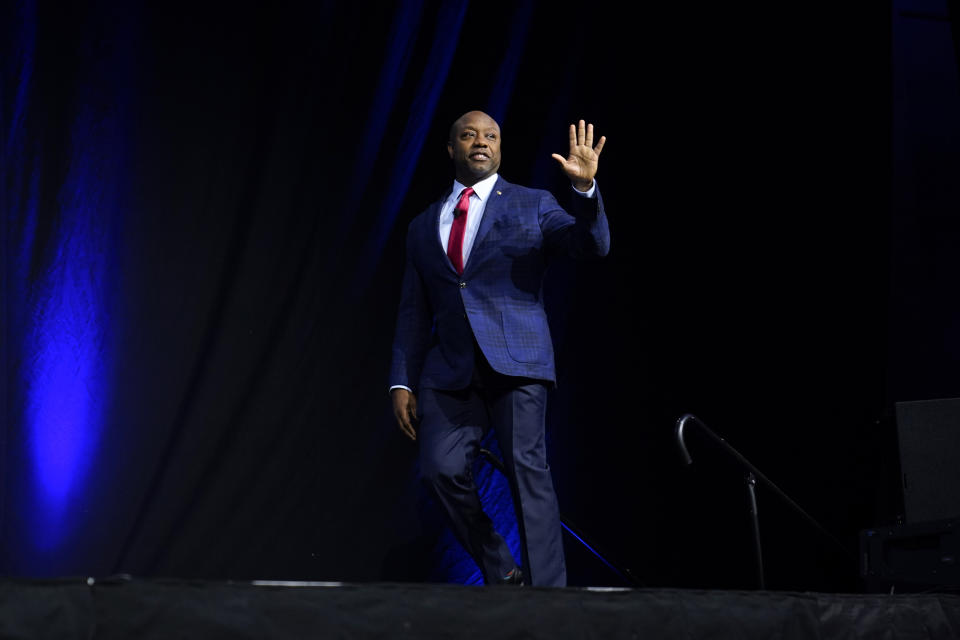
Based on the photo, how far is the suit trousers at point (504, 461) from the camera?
2.19 meters

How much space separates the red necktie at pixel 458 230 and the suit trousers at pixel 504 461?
0.84ft

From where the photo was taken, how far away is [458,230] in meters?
2.46

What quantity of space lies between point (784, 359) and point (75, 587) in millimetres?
2551

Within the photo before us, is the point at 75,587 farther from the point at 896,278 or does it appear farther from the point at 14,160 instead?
the point at 896,278

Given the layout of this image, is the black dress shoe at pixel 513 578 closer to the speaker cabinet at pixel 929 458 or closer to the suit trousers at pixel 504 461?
the suit trousers at pixel 504 461

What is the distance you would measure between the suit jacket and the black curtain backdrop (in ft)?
1.77

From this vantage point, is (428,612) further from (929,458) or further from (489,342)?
(929,458)

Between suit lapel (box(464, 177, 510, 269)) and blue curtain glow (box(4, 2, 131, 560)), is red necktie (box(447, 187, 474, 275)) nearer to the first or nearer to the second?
suit lapel (box(464, 177, 510, 269))

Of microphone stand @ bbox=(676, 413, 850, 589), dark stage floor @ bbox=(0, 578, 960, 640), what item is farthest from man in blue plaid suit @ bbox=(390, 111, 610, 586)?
dark stage floor @ bbox=(0, 578, 960, 640)

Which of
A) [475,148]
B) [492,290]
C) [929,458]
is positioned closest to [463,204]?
[475,148]

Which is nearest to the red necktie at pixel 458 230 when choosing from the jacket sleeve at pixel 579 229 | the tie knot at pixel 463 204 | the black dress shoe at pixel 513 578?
the tie knot at pixel 463 204

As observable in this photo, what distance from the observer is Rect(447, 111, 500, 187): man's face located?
254cm

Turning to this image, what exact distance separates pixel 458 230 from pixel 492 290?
8.3 inches

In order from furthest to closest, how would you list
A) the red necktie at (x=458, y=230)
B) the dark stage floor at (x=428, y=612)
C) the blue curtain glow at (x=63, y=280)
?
the blue curtain glow at (x=63, y=280) → the red necktie at (x=458, y=230) → the dark stage floor at (x=428, y=612)
